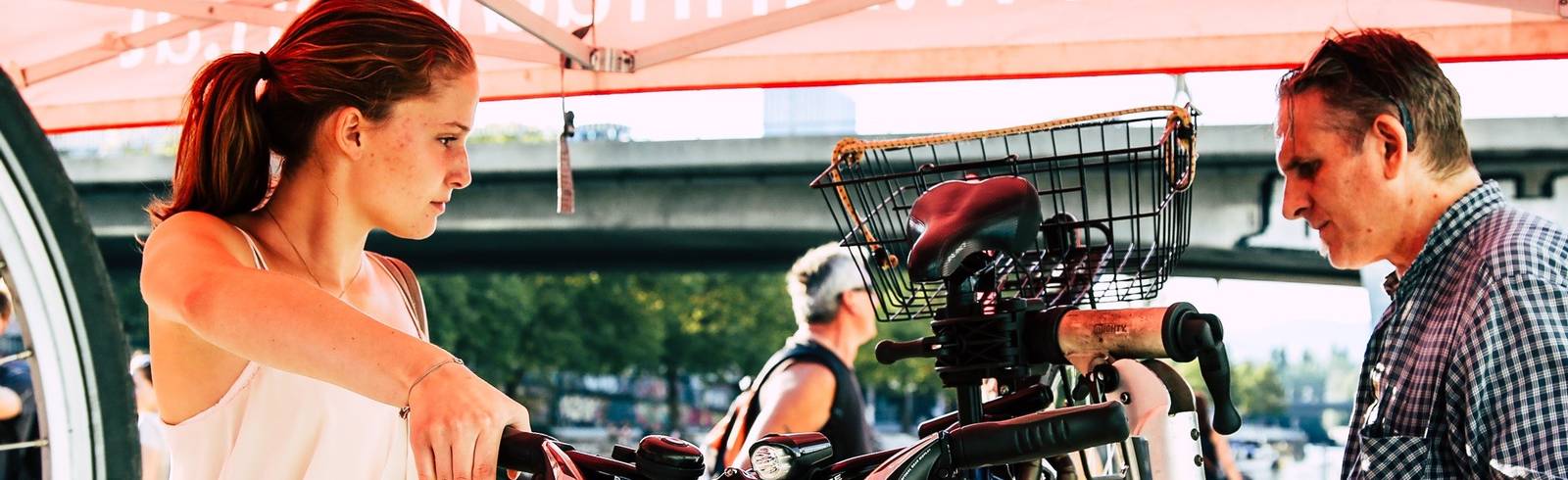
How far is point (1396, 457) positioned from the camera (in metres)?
1.97

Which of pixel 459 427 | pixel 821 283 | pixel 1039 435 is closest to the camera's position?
pixel 459 427

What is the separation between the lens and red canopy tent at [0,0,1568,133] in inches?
110

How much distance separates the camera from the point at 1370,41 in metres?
2.19

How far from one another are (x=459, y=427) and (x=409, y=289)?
3.89ft

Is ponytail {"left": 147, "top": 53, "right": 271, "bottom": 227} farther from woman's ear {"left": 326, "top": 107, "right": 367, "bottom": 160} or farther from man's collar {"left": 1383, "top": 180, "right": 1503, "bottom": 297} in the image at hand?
man's collar {"left": 1383, "top": 180, "right": 1503, "bottom": 297}

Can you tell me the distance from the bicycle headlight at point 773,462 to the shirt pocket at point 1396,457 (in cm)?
110

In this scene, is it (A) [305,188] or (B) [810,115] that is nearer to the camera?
(A) [305,188]

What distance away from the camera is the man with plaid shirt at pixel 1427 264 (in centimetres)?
177

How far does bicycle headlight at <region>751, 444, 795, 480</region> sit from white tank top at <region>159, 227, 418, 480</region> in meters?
0.70

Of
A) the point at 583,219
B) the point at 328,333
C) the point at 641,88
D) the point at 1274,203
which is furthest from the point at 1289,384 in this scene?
the point at 328,333

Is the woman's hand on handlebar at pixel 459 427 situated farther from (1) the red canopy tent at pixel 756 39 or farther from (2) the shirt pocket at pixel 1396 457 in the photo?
(1) the red canopy tent at pixel 756 39

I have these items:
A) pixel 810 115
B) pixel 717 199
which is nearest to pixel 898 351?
pixel 810 115

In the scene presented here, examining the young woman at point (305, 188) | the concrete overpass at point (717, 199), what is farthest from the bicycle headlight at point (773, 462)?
the concrete overpass at point (717, 199)

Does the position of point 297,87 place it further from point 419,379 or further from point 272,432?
point 419,379
